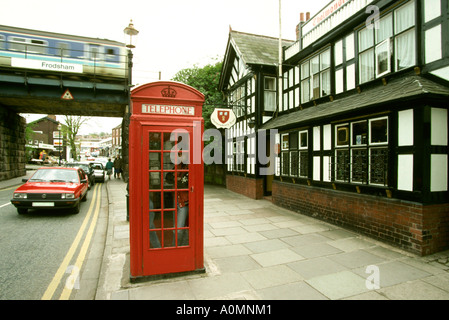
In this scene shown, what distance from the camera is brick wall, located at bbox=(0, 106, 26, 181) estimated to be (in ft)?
62.0

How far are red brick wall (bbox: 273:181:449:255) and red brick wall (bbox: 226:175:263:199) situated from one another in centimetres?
401

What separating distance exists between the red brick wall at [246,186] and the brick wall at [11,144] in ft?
55.2

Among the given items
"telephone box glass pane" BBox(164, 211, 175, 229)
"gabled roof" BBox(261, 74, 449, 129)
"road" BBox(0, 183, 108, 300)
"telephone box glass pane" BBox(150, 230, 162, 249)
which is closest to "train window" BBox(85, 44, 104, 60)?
"road" BBox(0, 183, 108, 300)

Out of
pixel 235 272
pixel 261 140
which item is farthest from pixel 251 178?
pixel 235 272

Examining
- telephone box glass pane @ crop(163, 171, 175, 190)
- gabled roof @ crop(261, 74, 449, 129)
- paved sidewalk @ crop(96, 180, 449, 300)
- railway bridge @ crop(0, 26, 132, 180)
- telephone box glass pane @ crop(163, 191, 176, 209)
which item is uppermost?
railway bridge @ crop(0, 26, 132, 180)

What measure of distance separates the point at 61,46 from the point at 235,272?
17.8m

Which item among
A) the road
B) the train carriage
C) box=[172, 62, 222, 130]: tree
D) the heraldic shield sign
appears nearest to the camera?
the road

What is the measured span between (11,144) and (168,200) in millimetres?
22938

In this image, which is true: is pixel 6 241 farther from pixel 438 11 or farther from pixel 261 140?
pixel 438 11

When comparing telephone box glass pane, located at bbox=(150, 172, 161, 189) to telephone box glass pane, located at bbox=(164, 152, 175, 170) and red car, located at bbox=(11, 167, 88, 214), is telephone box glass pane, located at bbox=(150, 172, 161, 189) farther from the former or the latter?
red car, located at bbox=(11, 167, 88, 214)

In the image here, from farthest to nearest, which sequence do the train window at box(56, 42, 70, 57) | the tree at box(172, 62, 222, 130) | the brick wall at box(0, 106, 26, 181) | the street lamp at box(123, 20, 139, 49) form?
the brick wall at box(0, 106, 26, 181) < the tree at box(172, 62, 222, 130) < the train window at box(56, 42, 70, 57) < the street lamp at box(123, 20, 139, 49)

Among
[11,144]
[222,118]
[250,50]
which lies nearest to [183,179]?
[222,118]

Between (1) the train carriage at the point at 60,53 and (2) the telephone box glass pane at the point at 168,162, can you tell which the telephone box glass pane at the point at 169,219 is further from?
(1) the train carriage at the point at 60,53

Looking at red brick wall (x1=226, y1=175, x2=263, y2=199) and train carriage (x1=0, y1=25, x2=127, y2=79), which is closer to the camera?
red brick wall (x1=226, y1=175, x2=263, y2=199)
